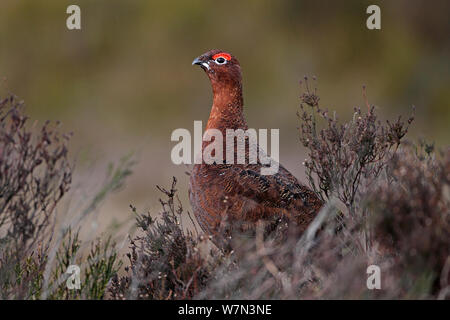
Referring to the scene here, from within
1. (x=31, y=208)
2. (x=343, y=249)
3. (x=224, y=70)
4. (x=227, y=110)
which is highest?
(x=224, y=70)

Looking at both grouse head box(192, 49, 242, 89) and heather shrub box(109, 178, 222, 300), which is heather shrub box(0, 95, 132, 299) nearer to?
heather shrub box(109, 178, 222, 300)

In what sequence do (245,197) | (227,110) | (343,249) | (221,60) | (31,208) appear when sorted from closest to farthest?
1. (31,208)
2. (343,249)
3. (245,197)
4. (227,110)
5. (221,60)

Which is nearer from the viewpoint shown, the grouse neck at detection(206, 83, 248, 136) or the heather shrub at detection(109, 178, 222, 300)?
the heather shrub at detection(109, 178, 222, 300)

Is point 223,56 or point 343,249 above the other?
point 223,56

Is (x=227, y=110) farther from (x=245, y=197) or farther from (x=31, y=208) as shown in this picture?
(x=31, y=208)

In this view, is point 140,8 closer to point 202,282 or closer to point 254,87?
point 254,87

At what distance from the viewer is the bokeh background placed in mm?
15875

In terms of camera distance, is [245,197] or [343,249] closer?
[343,249]

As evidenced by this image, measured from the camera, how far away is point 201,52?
16391 mm

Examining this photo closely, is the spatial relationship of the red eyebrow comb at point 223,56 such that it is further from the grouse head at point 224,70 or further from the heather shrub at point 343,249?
the heather shrub at point 343,249

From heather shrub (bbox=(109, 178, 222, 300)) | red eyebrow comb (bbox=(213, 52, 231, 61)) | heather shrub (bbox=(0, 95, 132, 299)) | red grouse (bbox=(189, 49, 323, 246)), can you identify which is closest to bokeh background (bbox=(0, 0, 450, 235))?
red eyebrow comb (bbox=(213, 52, 231, 61))

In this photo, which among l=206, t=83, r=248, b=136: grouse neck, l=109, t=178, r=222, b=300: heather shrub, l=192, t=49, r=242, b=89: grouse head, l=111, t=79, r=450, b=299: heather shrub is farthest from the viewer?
l=192, t=49, r=242, b=89: grouse head

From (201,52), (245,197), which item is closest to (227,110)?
(245,197)

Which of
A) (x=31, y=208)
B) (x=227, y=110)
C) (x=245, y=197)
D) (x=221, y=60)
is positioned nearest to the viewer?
(x=31, y=208)
